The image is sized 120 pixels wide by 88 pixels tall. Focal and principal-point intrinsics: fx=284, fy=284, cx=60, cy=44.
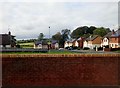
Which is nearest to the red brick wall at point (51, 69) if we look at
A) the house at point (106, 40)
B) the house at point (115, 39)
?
the house at point (115, 39)

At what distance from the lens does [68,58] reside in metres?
→ 12.3

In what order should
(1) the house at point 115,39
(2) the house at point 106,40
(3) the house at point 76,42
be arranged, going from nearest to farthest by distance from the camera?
(1) the house at point 115,39 → (2) the house at point 106,40 → (3) the house at point 76,42

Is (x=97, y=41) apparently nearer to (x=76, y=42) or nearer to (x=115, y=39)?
(x=115, y=39)

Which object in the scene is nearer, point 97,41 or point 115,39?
point 115,39

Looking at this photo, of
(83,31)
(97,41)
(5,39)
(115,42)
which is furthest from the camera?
(83,31)

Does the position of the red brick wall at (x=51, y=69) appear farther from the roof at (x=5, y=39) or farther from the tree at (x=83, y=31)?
the tree at (x=83, y=31)

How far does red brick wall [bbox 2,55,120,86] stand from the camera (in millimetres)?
12242

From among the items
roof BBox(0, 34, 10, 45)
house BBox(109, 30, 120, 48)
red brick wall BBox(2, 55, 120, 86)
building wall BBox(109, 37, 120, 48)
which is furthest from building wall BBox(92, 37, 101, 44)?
red brick wall BBox(2, 55, 120, 86)

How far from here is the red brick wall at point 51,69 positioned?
12242 mm

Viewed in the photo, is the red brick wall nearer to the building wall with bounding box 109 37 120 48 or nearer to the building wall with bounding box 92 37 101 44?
the building wall with bounding box 109 37 120 48

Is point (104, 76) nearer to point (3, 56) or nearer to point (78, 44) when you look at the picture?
point (3, 56)

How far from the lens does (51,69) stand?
12.3 meters

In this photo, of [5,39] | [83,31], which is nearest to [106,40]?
[5,39]

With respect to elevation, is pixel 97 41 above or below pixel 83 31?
below
